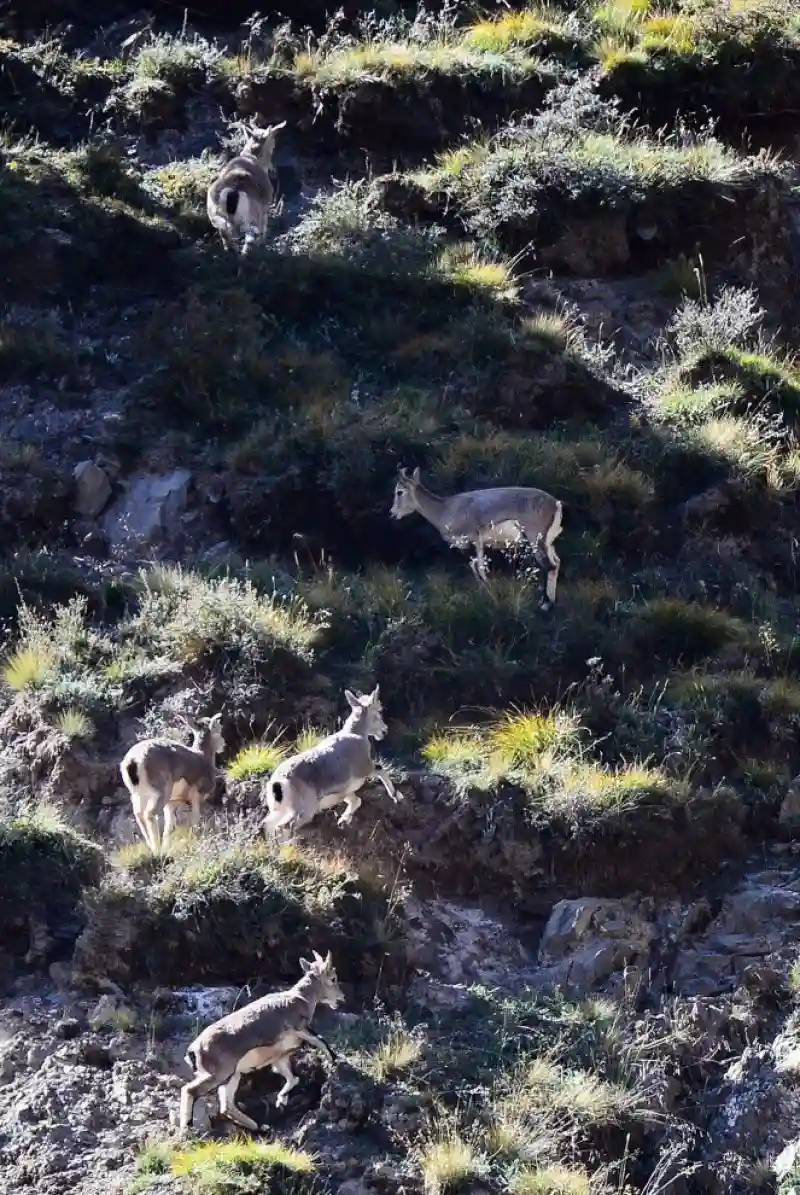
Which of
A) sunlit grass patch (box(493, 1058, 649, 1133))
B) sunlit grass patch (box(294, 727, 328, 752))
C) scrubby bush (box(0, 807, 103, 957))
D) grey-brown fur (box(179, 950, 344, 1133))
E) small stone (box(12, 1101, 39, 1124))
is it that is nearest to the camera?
grey-brown fur (box(179, 950, 344, 1133))

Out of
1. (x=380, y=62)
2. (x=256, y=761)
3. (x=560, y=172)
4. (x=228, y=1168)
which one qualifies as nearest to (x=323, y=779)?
(x=256, y=761)

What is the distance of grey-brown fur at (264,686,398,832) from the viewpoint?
43.1 feet

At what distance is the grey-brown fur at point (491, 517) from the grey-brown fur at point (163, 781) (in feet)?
12.6

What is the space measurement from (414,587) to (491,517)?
87 cm

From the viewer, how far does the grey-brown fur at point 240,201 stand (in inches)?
789

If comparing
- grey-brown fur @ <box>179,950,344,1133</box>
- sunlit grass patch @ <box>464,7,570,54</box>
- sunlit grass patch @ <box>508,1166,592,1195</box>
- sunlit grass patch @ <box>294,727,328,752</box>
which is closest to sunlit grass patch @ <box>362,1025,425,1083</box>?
grey-brown fur @ <box>179,950,344,1133</box>

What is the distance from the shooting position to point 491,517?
16531 mm

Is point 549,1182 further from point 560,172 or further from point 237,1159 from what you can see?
point 560,172

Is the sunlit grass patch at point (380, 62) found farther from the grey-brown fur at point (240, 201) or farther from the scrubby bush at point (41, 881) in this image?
the scrubby bush at point (41, 881)

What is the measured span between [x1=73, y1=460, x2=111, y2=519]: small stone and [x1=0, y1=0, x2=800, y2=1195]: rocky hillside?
51 mm

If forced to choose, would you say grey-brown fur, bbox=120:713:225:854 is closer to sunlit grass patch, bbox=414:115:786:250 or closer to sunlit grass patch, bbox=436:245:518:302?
sunlit grass patch, bbox=436:245:518:302

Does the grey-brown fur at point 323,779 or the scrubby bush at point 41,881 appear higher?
the grey-brown fur at point 323,779

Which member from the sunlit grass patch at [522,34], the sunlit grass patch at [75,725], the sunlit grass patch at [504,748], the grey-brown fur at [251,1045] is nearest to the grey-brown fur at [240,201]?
the sunlit grass patch at [522,34]

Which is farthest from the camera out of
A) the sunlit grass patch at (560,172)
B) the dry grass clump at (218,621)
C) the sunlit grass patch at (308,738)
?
the sunlit grass patch at (560,172)
